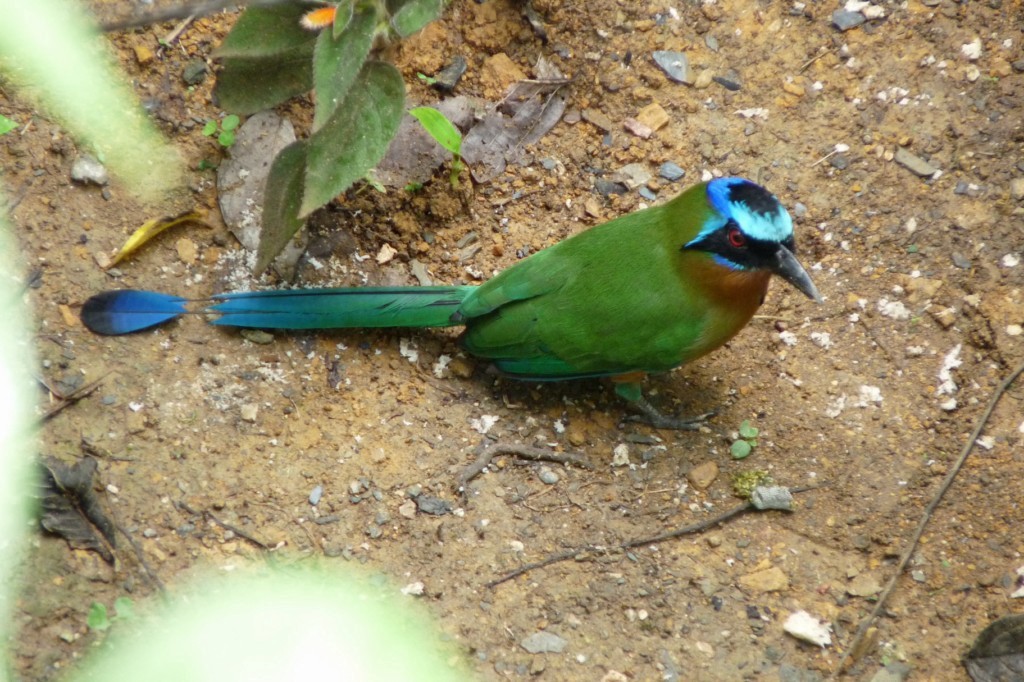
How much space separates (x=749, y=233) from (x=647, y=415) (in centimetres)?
93

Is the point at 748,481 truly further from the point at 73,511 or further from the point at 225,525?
the point at 73,511

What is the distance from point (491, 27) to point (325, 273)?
1558mm

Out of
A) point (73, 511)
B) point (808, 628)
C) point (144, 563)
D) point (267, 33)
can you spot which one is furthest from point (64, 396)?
point (808, 628)

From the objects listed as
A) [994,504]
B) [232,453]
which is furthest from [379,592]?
[994,504]

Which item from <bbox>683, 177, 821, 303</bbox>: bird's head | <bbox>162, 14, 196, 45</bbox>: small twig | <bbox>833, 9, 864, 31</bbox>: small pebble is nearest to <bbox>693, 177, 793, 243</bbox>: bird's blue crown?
<bbox>683, 177, 821, 303</bbox>: bird's head

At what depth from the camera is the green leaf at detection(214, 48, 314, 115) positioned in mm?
3498

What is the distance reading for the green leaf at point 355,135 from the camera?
10.5 feet

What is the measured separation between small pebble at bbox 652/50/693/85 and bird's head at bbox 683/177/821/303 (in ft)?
3.50

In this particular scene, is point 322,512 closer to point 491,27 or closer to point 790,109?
point 491,27

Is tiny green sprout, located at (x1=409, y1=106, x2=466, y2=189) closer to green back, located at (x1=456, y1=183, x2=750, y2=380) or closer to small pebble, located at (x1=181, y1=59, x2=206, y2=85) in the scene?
green back, located at (x1=456, y1=183, x2=750, y2=380)

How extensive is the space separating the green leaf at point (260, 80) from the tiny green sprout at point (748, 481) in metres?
2.26

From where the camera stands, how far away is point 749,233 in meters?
3.67

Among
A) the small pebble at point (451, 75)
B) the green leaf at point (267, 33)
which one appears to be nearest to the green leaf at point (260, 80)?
the green leaf at point (267, 33)

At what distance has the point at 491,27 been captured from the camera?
470 centimetres
